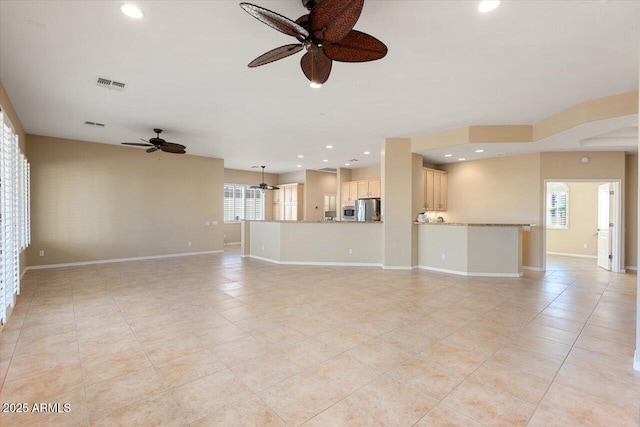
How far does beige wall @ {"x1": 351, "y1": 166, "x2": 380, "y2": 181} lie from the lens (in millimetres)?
9938

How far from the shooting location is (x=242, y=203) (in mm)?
11773

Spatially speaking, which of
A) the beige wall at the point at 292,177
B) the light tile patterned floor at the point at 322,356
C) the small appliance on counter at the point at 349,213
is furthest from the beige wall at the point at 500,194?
the beige wall at the point at 292,177

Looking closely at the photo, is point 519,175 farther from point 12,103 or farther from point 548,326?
point 12,103

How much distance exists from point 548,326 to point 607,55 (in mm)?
2934

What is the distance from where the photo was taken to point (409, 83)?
3717 millimetres

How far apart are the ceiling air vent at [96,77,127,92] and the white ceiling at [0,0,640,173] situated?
11cm

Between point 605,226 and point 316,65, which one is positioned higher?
point 316,65

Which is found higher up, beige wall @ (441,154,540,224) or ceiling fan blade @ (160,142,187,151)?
ceiling fan blade @ (160,142,187,151)

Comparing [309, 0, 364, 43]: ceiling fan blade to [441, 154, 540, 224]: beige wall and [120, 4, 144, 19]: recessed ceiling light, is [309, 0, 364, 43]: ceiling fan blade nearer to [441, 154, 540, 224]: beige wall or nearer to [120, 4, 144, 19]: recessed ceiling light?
[120, 4, 144, 19]: recessed ceiling light

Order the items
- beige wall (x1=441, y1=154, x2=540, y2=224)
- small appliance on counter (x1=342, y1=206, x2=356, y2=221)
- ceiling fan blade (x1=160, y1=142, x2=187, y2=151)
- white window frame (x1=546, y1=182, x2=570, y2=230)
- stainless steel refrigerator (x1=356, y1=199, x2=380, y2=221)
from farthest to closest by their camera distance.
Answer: small appliance on counter (x1=342, y1=206, x2=356, y2=221) → white window frame (x1=546, y1=182, x2=570, y2=230) → stainless steel refrigerator (x1=356, y1=199, x2=380, y2=221) → beige wall (x1=441, y1=154, x2=540, y2=224) → ceiling fan blade (x1=160, y1=142, x2=187, y2=151)

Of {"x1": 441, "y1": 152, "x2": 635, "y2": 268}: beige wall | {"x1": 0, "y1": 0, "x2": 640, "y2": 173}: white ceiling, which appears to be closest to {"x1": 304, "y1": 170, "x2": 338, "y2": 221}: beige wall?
{"x1": 441, "y1": 152, "x2": 635, "y2": 268}: beige wall

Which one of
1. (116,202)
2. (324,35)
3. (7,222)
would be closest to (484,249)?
(324,35)

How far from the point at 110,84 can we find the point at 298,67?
249 centimetres

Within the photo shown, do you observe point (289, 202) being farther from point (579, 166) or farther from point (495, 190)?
point (579, 166)
